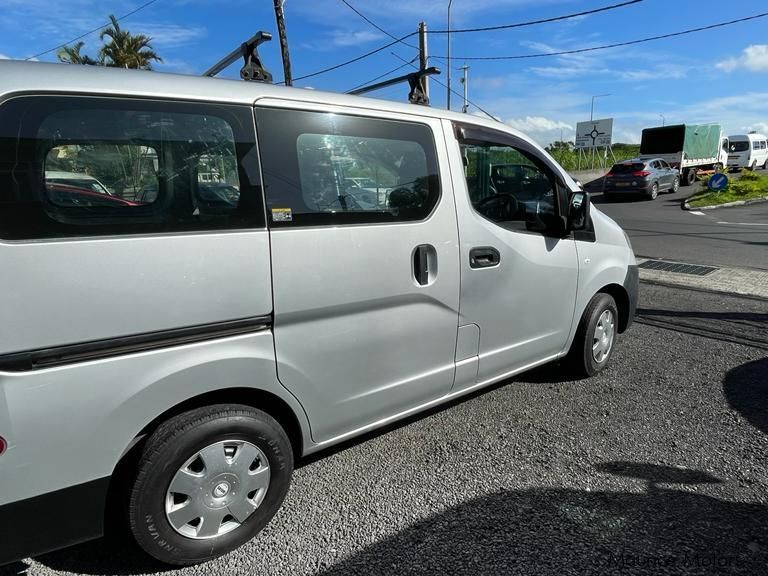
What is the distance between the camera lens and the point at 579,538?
7.54 feet

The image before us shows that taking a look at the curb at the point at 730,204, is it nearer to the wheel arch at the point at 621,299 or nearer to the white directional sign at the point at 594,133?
the wheel arch at the point at 621,299

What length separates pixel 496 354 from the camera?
3160 millimetres

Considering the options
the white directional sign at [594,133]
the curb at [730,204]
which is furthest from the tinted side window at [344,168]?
the white directional sign at [594,133]

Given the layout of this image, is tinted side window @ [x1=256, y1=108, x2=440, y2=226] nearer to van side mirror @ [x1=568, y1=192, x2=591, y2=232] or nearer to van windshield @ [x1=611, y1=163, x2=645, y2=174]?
van side mirror @ [x1=568, y1=192, x2=591, y2=232]

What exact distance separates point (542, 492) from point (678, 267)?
6907 millimetres

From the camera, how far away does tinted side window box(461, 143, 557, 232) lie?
9.73 ft

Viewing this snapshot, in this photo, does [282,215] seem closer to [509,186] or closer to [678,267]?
[509,186]

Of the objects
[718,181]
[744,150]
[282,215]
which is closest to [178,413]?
[282,215]

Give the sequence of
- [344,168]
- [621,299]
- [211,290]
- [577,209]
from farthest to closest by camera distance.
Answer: [621,299] → [577,209] → [344,168] → [211,290]

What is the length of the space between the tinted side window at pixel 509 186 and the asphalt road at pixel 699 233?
657cm

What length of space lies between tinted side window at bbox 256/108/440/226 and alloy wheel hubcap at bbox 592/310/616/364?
1996 millimetres

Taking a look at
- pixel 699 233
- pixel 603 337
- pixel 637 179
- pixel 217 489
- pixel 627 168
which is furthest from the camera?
pixel 627 168

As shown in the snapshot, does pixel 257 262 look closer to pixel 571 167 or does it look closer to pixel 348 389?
pixel 348 389

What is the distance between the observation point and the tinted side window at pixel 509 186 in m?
2.96
